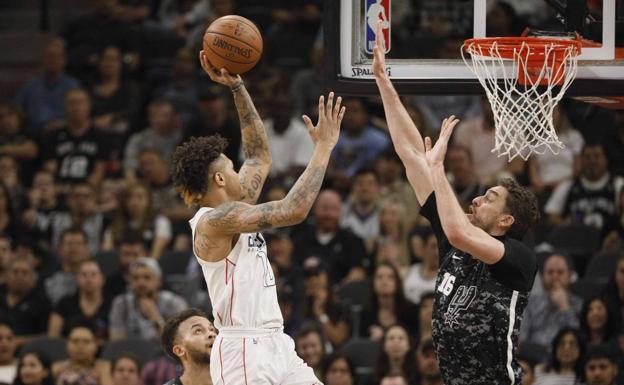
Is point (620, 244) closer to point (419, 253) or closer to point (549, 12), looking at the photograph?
point (419, 253)

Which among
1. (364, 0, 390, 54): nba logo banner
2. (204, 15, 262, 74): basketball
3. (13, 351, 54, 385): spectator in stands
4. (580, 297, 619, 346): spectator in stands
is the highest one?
(364, 0, 390, 54): nba logo banner

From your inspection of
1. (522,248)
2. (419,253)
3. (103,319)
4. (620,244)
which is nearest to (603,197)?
(620,244)

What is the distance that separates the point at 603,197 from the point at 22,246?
5.28 m

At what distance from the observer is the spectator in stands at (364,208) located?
11.2m

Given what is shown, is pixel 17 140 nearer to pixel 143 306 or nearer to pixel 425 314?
pixel 143 306

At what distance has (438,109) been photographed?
12.4m

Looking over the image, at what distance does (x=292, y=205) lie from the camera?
5949 mm

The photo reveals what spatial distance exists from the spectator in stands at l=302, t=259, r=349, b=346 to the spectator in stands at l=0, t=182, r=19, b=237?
353 centimetres

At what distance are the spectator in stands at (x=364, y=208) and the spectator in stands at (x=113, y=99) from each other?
2939mm

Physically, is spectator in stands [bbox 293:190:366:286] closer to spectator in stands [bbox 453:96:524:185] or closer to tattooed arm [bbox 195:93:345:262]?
spectator in stands [bbox 453:96:524:185]

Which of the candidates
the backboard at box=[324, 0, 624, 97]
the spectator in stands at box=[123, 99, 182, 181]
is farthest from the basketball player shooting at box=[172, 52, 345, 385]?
the spectator in stands at box=[123, 99, 182, 181]

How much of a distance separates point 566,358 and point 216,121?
4.83 m

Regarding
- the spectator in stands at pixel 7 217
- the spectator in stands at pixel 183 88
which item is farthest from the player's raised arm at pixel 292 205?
the spectator in stands at pixel 183 88

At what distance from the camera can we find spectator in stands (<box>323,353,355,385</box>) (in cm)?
934
